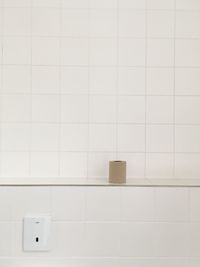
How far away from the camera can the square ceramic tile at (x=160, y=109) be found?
1.41 metres

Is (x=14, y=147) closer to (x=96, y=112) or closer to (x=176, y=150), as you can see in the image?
(x=96, y=112)

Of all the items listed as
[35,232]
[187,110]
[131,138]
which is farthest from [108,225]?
[187,110]

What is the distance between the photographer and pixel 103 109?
1.40 m

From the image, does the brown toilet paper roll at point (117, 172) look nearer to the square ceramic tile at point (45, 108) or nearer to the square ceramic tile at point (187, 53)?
the square ceramic tile at point (45, 108)

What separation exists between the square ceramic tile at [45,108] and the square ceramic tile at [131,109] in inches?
10.9

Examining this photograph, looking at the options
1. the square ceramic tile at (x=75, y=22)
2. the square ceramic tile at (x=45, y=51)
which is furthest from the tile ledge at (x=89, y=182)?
the square ceramic tile at (x=75, y=22)

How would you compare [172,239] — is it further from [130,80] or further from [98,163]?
[130,80]

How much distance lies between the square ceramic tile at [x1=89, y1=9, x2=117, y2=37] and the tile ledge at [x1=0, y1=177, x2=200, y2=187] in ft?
2.10

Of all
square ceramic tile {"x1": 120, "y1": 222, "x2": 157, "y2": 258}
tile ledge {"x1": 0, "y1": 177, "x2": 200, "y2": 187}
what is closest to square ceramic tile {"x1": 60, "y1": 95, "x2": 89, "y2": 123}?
tile ledge {"x1": 0, "y1": 177, "x2": 200, "y2": 187}

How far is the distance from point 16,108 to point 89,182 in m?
0.46

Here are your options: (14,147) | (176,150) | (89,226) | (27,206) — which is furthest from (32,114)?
(176,150)

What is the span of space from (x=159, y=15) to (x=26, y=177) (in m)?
0.92

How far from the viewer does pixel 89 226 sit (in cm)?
124

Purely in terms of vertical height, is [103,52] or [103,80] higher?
[103,52]
